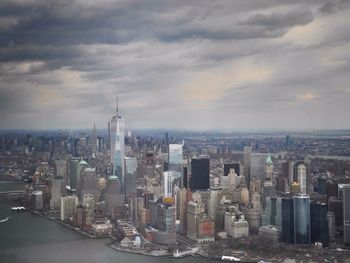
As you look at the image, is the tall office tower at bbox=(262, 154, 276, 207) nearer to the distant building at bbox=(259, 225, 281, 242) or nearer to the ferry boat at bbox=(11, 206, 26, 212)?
the distant building at bbox=(259, 225, 281, 242)

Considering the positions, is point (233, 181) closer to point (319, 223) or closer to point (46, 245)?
point (319, 223)

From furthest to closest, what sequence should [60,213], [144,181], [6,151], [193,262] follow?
[144,181]
[60,213]
[6,151]
[193,262]

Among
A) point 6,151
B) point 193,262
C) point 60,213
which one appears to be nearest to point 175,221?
point 193,262

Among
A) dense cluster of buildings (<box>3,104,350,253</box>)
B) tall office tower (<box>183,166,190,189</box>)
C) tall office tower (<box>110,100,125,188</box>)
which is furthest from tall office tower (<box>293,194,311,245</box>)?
tall office tower (<box>110,100,125,188</box>)

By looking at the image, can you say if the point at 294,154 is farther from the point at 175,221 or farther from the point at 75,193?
the point at 75,193

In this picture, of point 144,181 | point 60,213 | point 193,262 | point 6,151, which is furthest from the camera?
point 144,181

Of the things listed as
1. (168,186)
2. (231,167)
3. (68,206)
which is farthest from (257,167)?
(68,206)
